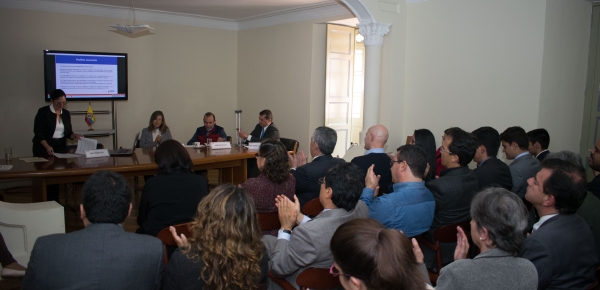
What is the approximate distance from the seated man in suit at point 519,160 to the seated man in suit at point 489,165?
0.55 ft

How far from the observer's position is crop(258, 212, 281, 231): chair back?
272 centimetres

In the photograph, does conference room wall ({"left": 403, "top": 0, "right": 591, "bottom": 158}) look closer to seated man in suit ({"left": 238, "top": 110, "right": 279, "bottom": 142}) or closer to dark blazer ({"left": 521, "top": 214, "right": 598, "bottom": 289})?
seated man in suit ({"left": 238, "top": 110, "right": 279, "bottom": 142})

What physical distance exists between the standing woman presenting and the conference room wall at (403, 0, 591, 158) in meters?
4.40

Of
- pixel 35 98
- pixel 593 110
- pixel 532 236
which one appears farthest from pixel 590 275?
pixel 35 98

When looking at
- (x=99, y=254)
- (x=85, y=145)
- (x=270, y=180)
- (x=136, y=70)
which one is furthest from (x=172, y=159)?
(x=136, y=70)

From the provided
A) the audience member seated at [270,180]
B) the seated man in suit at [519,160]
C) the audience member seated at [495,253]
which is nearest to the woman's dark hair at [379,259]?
the audience member seated at [495,253]

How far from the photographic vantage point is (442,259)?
9.42 feet

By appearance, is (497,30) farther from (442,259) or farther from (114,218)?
(114,218)

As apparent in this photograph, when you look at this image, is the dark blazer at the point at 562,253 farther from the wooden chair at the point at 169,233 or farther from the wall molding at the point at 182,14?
the wall molding at the point at 182,14

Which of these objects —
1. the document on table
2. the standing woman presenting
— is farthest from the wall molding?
the document on table

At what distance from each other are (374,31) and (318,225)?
4.36 meters

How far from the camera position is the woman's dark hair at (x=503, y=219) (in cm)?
175

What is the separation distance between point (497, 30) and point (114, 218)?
479 centimetres

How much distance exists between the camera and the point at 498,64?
5305 millimetres
